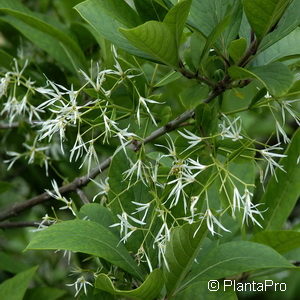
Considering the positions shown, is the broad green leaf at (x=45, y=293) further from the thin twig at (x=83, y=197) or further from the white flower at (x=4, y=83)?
the white flower at (x=4, y=83)

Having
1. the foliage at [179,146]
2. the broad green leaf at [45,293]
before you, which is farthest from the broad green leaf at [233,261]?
the broad green leaf at [45,293]

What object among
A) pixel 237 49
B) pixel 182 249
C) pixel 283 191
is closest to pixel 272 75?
pixel 237 49

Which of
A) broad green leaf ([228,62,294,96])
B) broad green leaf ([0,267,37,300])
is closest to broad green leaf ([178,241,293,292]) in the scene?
broad green leaf ([228,62,294,96])

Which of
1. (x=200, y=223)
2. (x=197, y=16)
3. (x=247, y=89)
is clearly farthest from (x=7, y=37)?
(x=200, y=223)

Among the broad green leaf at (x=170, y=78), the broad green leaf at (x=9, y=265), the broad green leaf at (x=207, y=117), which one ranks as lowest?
the broad green leaf at (x=9, y=265)

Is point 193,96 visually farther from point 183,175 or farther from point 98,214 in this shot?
point 98,214

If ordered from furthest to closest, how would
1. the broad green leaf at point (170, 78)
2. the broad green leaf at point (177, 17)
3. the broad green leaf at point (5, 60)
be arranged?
the broad green leaf at point (5, 60) < the broad green leaf at point (170, 78) < the broad green leaf at point (177, 17)

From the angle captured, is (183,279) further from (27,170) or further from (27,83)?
(27,170)
